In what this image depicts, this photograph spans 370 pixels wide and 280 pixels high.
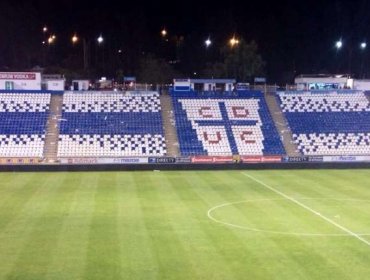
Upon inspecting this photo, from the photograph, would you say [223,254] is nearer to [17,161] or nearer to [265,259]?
[265,259]

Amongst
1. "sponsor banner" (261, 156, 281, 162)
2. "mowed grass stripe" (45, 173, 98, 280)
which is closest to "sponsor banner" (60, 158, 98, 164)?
"mowed grass stripe" (45, 173, 98, 280)

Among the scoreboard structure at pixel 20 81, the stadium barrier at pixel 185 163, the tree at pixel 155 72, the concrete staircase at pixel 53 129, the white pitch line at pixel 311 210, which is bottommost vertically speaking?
the white pitch line at pixel 311 210

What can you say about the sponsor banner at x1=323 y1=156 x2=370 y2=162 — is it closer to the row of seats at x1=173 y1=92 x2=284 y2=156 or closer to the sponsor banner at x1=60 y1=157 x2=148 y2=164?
the row of seats at x1=173 y1=92 x2=284 y2=156

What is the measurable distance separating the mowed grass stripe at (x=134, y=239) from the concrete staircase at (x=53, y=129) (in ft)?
34.7

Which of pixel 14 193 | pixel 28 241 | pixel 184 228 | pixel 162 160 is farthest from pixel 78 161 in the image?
pixel 28 241

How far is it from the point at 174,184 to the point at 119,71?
45462mm

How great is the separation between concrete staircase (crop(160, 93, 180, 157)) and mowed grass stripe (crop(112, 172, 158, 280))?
10.7 metres

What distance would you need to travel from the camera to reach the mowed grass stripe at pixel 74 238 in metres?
15.0

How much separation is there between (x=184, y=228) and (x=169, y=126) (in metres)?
22.8

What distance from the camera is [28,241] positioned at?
1802 cm

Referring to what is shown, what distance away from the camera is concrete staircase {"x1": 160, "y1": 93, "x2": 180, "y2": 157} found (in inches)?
1555

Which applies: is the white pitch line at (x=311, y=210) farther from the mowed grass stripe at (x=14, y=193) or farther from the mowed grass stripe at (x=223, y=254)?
the mowed grass stripe at (x=14, y=193)

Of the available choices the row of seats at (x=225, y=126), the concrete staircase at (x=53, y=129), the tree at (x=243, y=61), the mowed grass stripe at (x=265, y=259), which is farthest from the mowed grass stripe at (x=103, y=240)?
the tree at (x=243, y=61)

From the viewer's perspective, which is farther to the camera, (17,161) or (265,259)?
(17,161)
